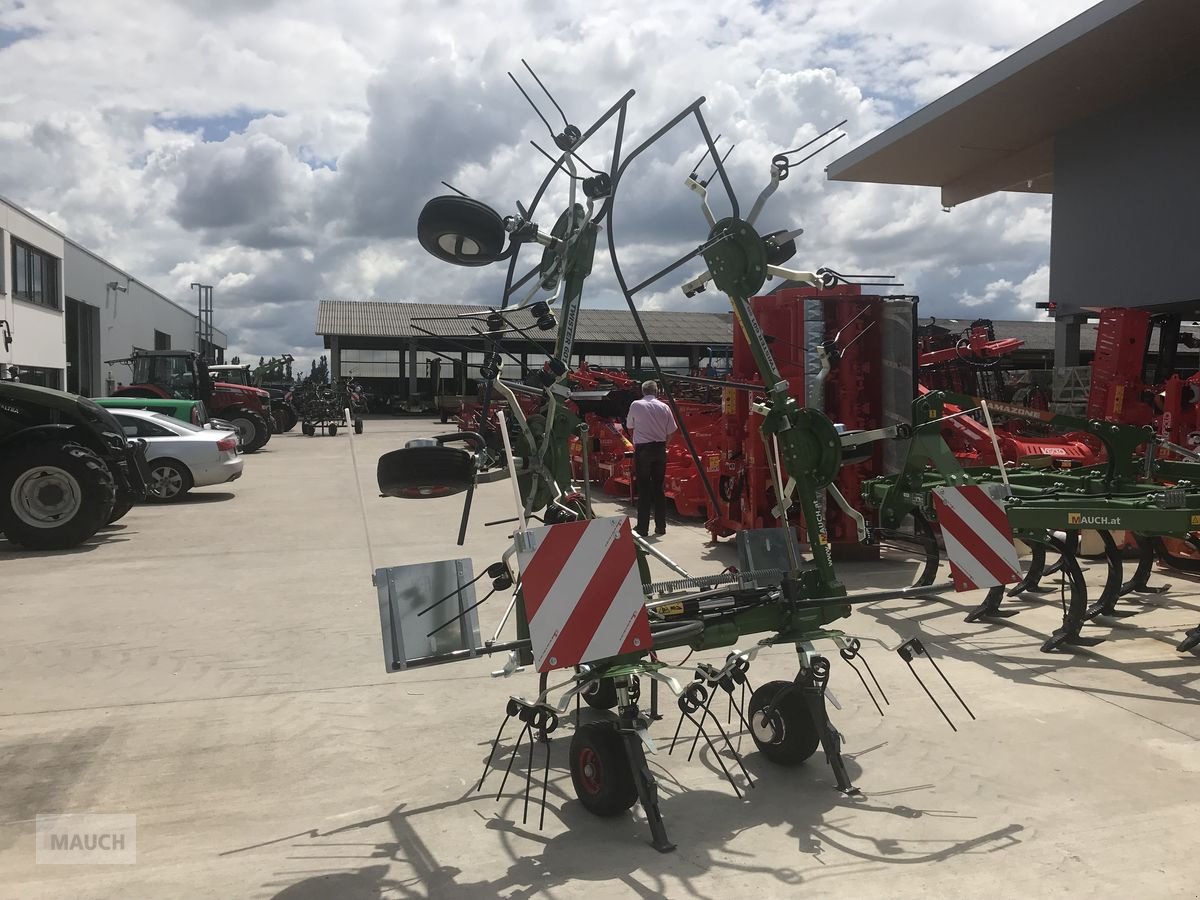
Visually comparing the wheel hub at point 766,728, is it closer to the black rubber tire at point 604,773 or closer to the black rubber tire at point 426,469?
the black rubber tire at point 604,773

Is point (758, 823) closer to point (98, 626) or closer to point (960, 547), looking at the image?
point (960, 547)

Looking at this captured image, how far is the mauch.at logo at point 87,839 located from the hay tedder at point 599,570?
1.08 meters

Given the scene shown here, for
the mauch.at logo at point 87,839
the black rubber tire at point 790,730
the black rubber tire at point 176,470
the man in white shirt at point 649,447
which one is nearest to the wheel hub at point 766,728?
the black rubber tire at point 790,730

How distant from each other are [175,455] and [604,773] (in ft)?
36.1

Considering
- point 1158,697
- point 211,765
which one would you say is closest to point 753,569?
point 1158,697

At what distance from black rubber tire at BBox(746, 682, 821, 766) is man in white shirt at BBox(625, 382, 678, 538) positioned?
18.2 feet

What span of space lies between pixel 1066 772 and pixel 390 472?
2959 mm

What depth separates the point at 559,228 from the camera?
4.17 m

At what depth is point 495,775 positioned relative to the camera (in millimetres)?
3873

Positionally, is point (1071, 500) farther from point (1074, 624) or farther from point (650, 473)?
point (650, 473)

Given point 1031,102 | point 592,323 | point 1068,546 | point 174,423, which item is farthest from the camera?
point 592,323

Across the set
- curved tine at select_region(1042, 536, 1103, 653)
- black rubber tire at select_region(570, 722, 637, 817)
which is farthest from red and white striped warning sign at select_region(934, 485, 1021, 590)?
curved tine at select_region(1042, 536, 1103, 653)

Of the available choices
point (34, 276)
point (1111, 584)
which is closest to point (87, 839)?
point (1111, 584)

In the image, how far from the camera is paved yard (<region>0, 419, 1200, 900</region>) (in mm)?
3039
